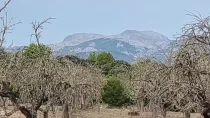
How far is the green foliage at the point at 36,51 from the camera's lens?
642 inches

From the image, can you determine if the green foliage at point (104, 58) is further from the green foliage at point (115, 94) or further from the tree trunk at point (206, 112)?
the tree trunk at point (206, 112)

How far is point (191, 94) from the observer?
358 inches

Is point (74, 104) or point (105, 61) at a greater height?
point (105, 61)

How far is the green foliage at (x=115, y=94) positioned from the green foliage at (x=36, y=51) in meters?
22.8

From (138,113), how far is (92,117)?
16.8 ft

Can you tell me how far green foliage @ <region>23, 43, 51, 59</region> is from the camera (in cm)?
1630

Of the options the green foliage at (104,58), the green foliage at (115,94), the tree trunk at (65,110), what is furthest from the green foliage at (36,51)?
the green foliage at (104,58)

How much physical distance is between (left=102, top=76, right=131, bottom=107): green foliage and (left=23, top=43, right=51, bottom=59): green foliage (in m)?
22.8

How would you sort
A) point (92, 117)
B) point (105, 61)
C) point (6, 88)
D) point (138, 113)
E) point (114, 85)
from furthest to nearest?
point (105, 61), point (114, 85), point (138, 113), point (92, 117), point (6, 88)

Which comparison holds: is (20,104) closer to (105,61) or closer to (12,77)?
(12,77)

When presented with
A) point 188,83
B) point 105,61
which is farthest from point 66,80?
point 105,61

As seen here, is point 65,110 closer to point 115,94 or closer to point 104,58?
point 115,94

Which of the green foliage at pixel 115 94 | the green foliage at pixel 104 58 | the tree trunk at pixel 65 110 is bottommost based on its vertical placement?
the tree trunk at pixel 65 110

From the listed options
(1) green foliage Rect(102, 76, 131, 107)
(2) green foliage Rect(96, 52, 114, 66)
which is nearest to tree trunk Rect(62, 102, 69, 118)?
(1) green foliage Rect(102, 76, 131, 107)
